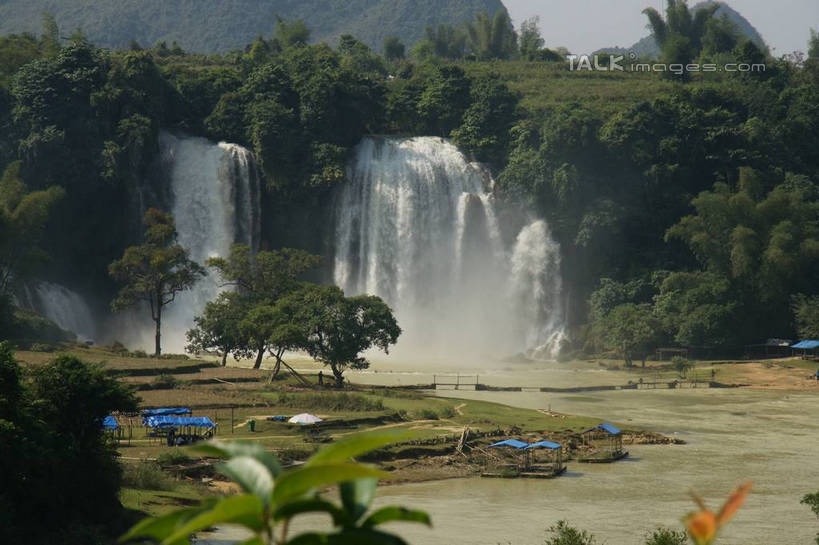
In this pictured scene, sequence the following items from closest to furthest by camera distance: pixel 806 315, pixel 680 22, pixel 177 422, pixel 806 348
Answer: pixel 177 422 → pixel 806 348 → pixel 806 315 → pixel 680 22

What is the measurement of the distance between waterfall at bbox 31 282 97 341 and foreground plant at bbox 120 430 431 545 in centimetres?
7781

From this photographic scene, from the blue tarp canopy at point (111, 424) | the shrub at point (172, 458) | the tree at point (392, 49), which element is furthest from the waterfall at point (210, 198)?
the tree at point (392, 49)

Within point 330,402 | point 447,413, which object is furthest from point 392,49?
point 447,413

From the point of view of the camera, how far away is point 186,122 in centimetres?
9288

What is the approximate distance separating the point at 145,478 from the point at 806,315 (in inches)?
2044

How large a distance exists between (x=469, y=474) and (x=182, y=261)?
37.2 meters

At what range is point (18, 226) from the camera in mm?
69938

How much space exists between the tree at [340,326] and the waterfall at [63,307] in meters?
23.4

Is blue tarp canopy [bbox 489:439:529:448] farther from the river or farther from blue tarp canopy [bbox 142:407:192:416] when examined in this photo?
blue tarp canopy [bbox 142:407:192:416]

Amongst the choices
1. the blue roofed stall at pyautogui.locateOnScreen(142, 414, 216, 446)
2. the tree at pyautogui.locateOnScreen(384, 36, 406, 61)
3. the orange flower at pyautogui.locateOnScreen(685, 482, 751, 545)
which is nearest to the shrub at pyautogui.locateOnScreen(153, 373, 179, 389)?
the blue roofed stall at pyautogui.locateOnScreen(142, 414, 216, 446)

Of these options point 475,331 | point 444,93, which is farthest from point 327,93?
point 475,331

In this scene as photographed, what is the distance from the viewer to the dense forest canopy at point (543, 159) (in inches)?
3142

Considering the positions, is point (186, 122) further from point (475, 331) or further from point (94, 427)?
point (94, 427)

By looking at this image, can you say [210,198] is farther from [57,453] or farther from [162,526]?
[162,526]
